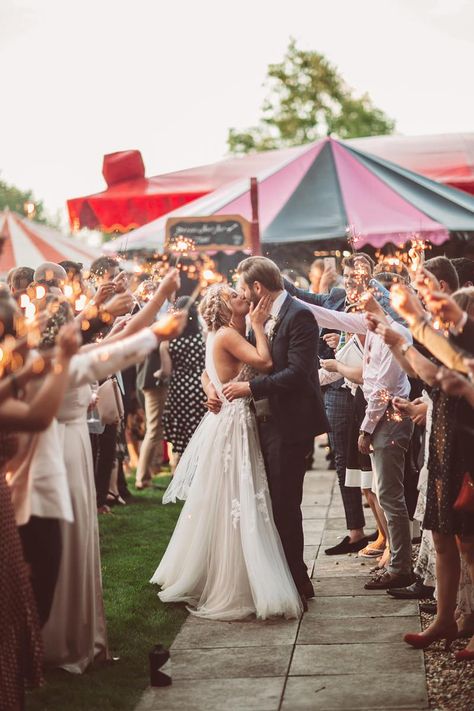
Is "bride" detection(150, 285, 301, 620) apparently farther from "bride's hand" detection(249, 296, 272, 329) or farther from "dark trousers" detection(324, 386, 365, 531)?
"dark trousers" detection(324, 386, 365, 531)

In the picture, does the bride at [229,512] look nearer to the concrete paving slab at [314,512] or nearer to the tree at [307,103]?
the concrete paving slab at [314,512]

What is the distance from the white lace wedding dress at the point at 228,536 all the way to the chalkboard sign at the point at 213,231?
3.71 metres

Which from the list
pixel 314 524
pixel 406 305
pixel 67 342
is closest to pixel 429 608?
pixel 406 305

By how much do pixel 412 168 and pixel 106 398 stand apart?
7543 mm

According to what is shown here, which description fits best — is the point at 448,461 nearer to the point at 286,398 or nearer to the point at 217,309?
the point at 286,398

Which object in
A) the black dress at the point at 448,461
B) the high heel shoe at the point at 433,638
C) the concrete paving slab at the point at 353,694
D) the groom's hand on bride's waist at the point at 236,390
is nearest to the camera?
the concrete paving slab at the point at 353,694

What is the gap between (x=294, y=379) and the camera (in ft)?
21.7

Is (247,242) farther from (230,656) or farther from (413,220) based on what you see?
(230,656)

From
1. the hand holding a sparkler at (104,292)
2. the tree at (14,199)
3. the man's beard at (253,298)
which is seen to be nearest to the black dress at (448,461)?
the man's beard at (253,298)

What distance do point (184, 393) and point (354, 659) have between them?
6.39 m

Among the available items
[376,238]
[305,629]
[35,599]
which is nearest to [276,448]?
[305,629]

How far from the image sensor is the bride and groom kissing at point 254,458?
21.8ft

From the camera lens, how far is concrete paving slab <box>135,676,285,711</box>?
5.09 metres

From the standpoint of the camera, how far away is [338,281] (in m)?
11.2
